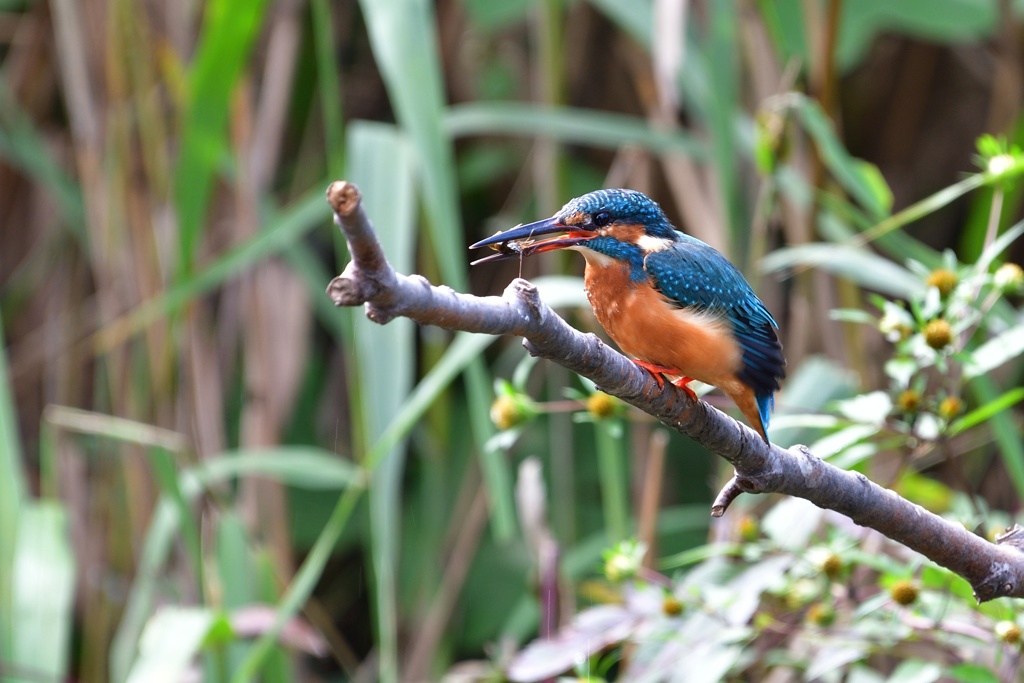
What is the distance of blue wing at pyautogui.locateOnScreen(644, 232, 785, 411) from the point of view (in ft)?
4.04

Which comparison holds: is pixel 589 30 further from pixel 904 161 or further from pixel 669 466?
pixel 669 466

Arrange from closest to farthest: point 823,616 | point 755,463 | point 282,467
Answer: point 755,463 → point 823,616 → point 282,467

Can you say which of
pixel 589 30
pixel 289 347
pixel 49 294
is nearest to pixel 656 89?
pixel 589 30

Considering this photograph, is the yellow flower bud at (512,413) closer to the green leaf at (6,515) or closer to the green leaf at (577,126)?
the green leaf at (577,126)

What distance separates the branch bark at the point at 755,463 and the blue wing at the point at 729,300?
131mm

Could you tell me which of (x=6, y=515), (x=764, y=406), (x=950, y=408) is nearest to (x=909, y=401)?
(x=950, y=408)

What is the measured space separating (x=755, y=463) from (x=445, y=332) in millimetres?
1649

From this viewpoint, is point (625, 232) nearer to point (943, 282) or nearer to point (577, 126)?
point (943, 282)

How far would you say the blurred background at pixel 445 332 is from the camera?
162cm

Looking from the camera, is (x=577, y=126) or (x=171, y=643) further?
(x=577, y=126)

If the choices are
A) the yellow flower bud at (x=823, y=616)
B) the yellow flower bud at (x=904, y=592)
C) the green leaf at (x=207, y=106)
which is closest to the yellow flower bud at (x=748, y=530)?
the yellow flower bud at (x=823, y=616)

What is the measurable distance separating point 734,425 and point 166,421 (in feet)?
5.80

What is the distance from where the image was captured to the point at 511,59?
3.16 metres

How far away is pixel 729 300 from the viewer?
132 cm
